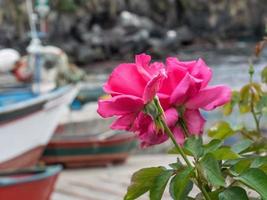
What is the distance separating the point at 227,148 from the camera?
955 millimetres

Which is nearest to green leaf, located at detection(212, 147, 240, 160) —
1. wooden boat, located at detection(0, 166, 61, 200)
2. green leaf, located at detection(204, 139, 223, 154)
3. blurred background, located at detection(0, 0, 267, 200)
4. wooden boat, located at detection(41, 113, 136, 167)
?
green leaf, located at detection(204, 139, 223, 154)


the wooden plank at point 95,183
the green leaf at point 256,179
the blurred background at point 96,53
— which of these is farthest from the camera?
the blurred background at point 96,53

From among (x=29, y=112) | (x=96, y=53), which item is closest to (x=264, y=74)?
(x=29, y=112)

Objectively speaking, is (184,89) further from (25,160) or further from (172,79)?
(25,160)

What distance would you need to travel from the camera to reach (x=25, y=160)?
6918mm

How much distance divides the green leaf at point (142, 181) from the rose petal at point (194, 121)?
0.25ft

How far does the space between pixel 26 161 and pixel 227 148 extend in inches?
242

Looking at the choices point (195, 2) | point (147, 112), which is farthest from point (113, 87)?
point (195, 2)

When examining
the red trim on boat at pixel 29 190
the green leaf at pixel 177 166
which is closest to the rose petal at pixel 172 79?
the green leaf at pixel 177 166

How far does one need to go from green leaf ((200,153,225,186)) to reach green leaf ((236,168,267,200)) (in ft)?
0.09

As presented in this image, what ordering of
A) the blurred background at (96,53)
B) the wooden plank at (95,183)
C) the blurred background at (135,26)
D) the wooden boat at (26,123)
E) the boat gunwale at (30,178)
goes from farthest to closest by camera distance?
the blurred background at (135,26) → the blurred background at (96,53) → the wooden boat at (26,123) → the wooden plank at (95,183) → the boat gunwale at (30,178)

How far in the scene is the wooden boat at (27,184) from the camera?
449 cm

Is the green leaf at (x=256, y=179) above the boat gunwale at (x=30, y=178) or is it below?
above

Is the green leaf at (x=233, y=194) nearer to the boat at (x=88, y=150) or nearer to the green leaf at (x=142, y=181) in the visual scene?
the green leaf at (x=142, y=181)
